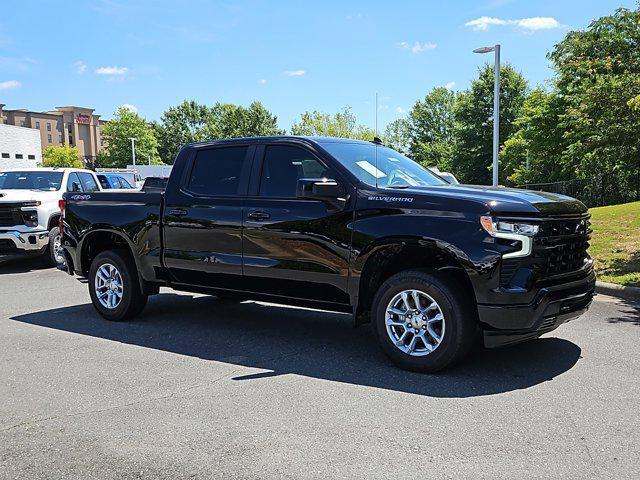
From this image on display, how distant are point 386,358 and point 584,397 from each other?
1.67 meters

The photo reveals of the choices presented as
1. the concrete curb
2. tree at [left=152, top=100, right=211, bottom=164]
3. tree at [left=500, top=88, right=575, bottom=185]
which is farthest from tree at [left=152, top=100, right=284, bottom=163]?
the concrete curb

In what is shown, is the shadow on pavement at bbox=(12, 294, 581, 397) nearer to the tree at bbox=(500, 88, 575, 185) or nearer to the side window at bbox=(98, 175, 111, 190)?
the side window at bbox=(98, 175, 111, 190)

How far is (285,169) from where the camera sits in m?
5.83

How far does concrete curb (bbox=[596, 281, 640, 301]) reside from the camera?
8242mm

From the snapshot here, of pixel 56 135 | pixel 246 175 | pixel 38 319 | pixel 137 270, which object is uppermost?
pixel 56 135

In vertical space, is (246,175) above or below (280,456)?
above

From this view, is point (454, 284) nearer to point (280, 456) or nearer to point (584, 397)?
point (584, 397)

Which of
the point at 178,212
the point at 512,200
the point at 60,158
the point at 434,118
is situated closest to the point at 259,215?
the point at 178,212

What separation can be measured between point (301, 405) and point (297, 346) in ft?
5.19

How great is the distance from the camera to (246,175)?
6.02 m

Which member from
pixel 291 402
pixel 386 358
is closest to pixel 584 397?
pixel 386 358

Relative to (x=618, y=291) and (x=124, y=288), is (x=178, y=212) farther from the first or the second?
(x=618, y=291)

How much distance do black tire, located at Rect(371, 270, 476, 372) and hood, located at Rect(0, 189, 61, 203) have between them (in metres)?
8.83

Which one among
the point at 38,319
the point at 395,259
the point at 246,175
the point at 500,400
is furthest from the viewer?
the point at 38,319
